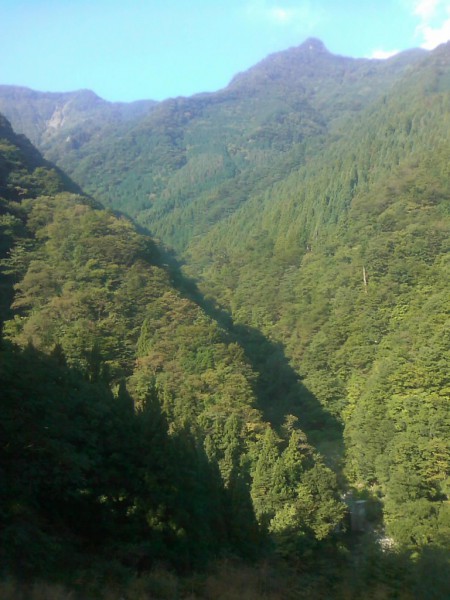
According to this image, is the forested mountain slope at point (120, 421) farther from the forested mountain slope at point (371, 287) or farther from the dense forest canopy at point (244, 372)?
the forested mountain slope at point (371, 287)

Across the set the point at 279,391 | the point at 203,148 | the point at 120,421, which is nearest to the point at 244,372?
the point at 279,391

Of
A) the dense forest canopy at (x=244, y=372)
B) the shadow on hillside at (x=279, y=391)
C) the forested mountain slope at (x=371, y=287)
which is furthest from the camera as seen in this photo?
the shadow on hillside at (x=279, y=391)

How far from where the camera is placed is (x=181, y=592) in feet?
33.9

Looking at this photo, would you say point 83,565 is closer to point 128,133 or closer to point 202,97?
point 128,133

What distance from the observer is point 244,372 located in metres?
36.5

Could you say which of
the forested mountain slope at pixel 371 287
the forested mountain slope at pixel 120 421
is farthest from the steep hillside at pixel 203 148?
the forested mountain slope at pixel 120 421

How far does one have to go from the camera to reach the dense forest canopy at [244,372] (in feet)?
43.6

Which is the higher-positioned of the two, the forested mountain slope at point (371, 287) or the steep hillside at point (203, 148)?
the steep hillside at point (203, 148)

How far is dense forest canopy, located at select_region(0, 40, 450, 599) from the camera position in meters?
13.3

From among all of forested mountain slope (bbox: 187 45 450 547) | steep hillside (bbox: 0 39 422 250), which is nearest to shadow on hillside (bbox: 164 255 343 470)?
forested mountain slope (bbox: 187 45 450 547)

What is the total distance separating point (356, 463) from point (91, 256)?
74.3 feet

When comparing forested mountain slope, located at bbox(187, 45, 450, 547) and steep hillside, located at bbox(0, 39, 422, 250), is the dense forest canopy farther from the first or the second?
steep hillside, located at bbox(0, 39, 422, 250)

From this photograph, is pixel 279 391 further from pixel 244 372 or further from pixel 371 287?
pixel 244 372

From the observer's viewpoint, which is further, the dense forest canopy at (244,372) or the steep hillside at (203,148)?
the steep hillside at (203,148)
